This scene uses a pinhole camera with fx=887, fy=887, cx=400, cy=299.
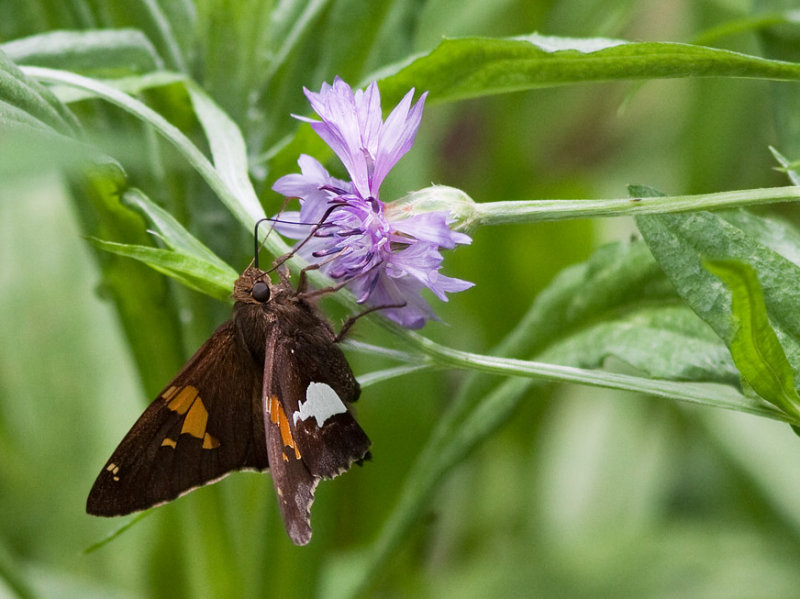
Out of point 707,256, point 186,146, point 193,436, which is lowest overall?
point 193,436

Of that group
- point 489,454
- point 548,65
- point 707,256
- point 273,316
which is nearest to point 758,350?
point 707,256

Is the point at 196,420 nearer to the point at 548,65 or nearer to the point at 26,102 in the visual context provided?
the point at 26,102

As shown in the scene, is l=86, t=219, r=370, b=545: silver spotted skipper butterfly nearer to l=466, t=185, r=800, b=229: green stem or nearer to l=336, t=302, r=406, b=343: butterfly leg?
l=336, t=302, r=406, b=343: butterfly leg

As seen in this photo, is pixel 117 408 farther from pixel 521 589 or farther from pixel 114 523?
pixel 521 589

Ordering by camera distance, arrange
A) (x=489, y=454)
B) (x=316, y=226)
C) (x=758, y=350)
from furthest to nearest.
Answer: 1. (x=489, y=454)
2. (x=316, y=226)
3. (x=758, y=350)

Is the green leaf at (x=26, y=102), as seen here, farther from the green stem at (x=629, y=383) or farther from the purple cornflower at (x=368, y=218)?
the green stem at (x=629, y=383)

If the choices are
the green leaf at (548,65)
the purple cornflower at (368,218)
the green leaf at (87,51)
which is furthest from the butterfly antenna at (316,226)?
the green leaf at (87,51)

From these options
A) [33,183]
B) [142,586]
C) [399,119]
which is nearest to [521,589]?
[142,586]
